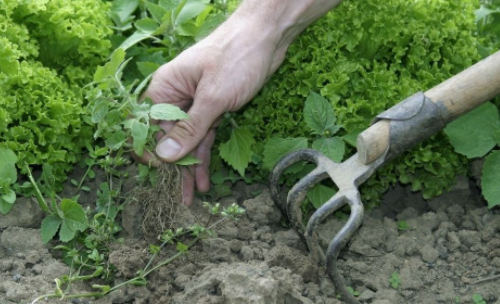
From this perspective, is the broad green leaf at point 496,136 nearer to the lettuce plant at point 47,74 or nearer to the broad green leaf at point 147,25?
the broad green leaf at point 147,25

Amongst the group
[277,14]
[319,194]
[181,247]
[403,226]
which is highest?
[277,14]

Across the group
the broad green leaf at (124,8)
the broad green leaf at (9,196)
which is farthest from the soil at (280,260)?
the broad green leaf at (124,8)

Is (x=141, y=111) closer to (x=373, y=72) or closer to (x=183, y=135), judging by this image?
(x=183, y=135)

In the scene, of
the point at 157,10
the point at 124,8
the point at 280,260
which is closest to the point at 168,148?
the point at 280,260

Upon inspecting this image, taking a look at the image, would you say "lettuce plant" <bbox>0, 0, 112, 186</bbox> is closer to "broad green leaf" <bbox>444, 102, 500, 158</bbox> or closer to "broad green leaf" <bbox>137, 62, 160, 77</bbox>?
"broad green leaf" <bbox>137, 62, 160, 77</bbox>

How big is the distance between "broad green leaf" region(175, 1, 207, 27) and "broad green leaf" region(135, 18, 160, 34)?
0.15 metres

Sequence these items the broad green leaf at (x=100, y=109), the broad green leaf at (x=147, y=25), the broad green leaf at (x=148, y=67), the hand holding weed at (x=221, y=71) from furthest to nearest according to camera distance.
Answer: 1. the broad green leaf at (x=147, y=25)
2. the broad green leaf at (x=148, y=67)
3. the hand holding weed at (x=221, y=71)
4. the broad green leaf at (x=100, y=109)

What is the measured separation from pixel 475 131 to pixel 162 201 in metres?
1.27

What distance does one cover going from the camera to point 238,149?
2969 millimetres

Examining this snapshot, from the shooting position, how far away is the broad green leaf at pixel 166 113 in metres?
2.49

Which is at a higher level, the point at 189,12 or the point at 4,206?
the point at 189,12

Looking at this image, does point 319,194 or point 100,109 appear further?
point 319,194

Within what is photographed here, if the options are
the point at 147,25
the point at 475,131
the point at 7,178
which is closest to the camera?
the point at 7,178

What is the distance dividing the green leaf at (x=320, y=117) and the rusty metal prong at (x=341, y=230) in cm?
41
